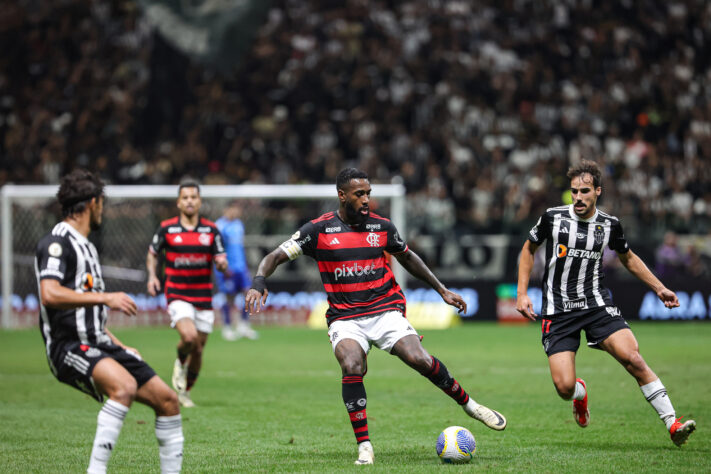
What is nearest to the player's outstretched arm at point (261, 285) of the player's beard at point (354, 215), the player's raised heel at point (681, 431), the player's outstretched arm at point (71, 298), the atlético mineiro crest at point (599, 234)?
the player's beard at point (354, 215)

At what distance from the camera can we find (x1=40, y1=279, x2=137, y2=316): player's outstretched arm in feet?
18.5

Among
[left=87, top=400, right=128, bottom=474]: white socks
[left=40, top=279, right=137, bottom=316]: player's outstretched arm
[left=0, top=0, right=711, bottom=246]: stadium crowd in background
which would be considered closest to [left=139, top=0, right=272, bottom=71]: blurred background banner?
[left=0, top=0, right=711, bottom=246]: stadium crowd in background

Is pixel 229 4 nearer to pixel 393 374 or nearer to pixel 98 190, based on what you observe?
pixel 393 374

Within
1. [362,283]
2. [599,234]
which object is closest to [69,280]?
[362,283]

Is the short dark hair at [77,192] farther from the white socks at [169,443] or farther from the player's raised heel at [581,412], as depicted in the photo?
the player's raised heel at [581,412]

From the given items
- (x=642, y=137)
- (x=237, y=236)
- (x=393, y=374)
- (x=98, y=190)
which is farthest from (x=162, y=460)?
(x=642, y=137)

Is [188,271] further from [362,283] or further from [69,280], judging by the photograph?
[69,280]

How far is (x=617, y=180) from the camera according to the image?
23750mm

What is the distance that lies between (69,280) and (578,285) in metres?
4.30

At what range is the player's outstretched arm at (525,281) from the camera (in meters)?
8.09

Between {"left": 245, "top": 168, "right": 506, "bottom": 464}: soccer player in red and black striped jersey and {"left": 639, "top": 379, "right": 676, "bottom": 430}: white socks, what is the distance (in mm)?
1232

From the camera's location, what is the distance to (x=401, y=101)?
26516mm

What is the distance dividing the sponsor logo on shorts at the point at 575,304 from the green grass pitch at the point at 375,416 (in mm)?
1150

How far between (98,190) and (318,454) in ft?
9.53
